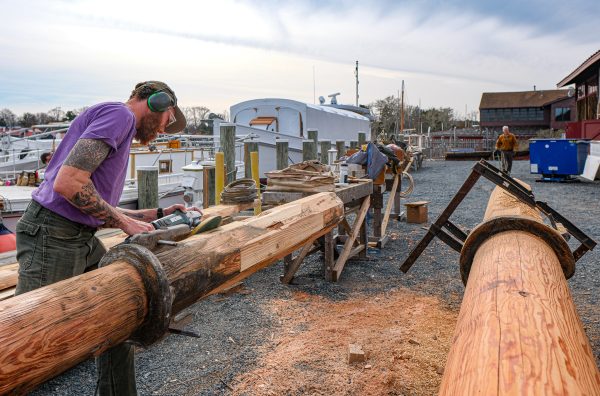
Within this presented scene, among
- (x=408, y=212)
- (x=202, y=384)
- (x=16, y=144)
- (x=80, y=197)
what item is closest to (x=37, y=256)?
→ (x=80, y=197)

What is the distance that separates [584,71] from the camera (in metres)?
22.9

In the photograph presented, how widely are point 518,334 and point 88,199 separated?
2.03 metres

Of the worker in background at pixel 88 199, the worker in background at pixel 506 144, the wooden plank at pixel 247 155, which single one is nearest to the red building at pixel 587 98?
the worker in background at pixel 506 144

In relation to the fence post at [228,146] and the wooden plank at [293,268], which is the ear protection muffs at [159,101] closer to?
the wooden plank at [293,268]

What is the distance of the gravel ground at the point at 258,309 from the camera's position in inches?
155

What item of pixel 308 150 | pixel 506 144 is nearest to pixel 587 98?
pixel 506 144

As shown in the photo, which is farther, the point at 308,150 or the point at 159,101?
the point at 308,150

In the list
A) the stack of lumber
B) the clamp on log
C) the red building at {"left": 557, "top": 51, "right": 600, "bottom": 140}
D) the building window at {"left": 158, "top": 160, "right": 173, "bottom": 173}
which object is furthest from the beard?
the red building at {"left": 557, "top": 51, "right": 600, "bottom": 140}

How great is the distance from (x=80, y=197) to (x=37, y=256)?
0.45 metres

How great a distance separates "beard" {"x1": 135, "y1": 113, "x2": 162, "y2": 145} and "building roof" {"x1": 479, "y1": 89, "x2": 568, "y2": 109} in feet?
190

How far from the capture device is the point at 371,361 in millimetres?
4145

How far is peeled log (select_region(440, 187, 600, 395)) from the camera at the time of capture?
1.51m

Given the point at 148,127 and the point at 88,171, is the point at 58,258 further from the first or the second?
the point at 148,127

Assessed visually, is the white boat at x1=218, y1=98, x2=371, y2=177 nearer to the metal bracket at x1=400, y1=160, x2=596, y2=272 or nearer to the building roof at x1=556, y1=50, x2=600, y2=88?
the building roof at x1=556, y1=50, x2=600, y2=88
